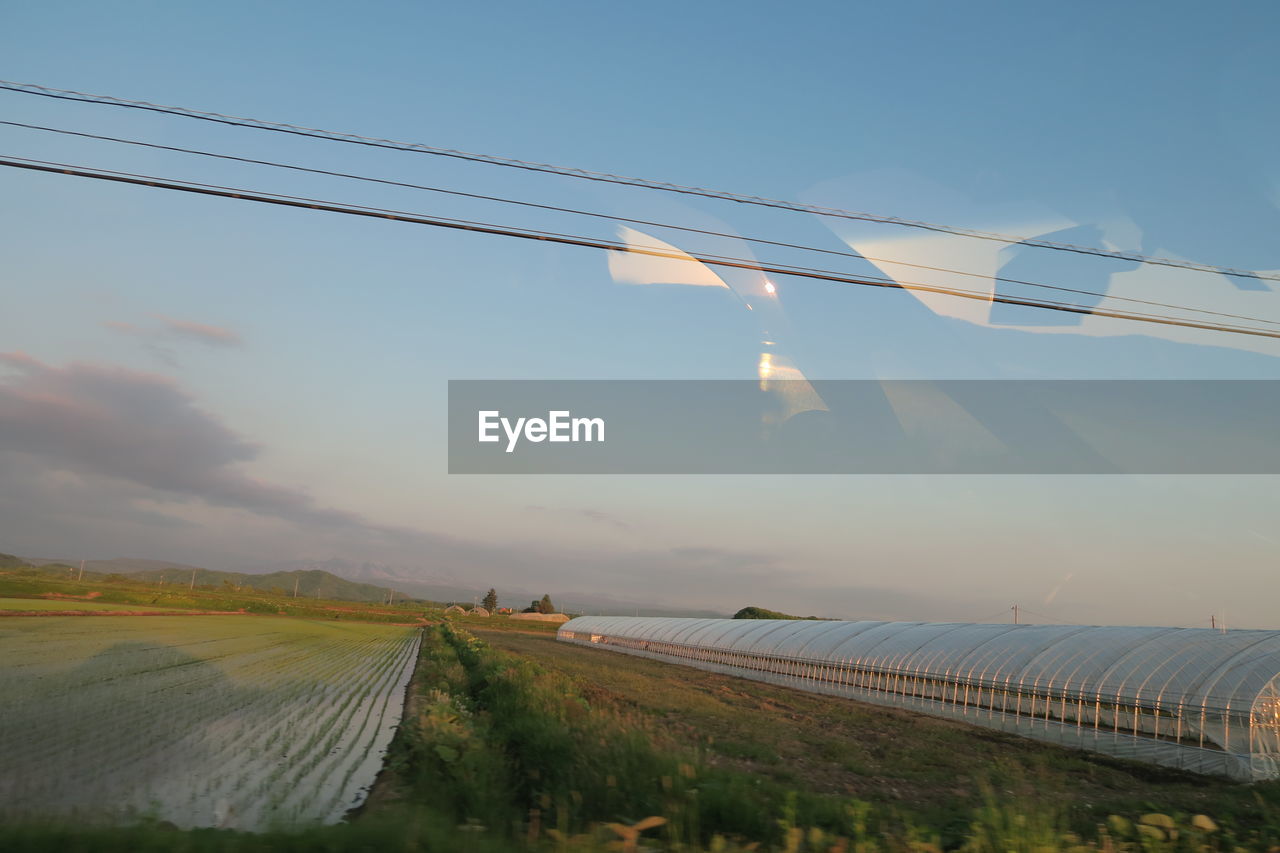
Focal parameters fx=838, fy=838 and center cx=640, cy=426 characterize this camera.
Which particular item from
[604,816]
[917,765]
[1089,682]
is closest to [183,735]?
[604,816]

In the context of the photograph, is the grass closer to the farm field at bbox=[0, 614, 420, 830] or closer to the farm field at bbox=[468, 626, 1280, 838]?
the farm field at bbox=[0, 614, 420, 830]

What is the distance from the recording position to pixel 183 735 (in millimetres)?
14133

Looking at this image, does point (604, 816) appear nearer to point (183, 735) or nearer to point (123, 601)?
point (183, 735)

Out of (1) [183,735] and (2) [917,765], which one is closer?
(1) [183,735]

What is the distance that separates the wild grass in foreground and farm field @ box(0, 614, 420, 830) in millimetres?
770

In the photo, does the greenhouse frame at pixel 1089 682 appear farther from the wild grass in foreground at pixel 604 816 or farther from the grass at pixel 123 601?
the grass at pixel 123 601

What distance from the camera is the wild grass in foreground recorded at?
631cm

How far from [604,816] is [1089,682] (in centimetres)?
1775

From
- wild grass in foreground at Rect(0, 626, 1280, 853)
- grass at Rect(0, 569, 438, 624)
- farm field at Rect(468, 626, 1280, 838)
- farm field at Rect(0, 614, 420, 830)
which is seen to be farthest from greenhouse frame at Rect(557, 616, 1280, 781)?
grass at Rect(0, 569, 438, 624)

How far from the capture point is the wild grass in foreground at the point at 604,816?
6.31m

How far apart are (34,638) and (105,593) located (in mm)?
56662

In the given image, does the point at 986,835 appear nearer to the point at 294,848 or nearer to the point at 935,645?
the point at 294,848

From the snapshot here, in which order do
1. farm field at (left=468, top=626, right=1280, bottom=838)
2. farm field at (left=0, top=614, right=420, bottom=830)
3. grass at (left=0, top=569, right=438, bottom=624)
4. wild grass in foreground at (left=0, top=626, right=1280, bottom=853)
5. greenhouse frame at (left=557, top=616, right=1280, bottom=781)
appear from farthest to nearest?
grass at (left=0, top=569, right=438, bottom=624), greenhouse frame at (left=557, top=616, right=1280, bottom=781), farm field at (left=468, top=626, right=1280, bottom=838), farm field at (left=0, top=614, right=420, bottom=830), wild grass in foreground at (left=0, top=626, right=1280, bottom=853)

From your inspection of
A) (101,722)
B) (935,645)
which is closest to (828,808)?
(101,722)
